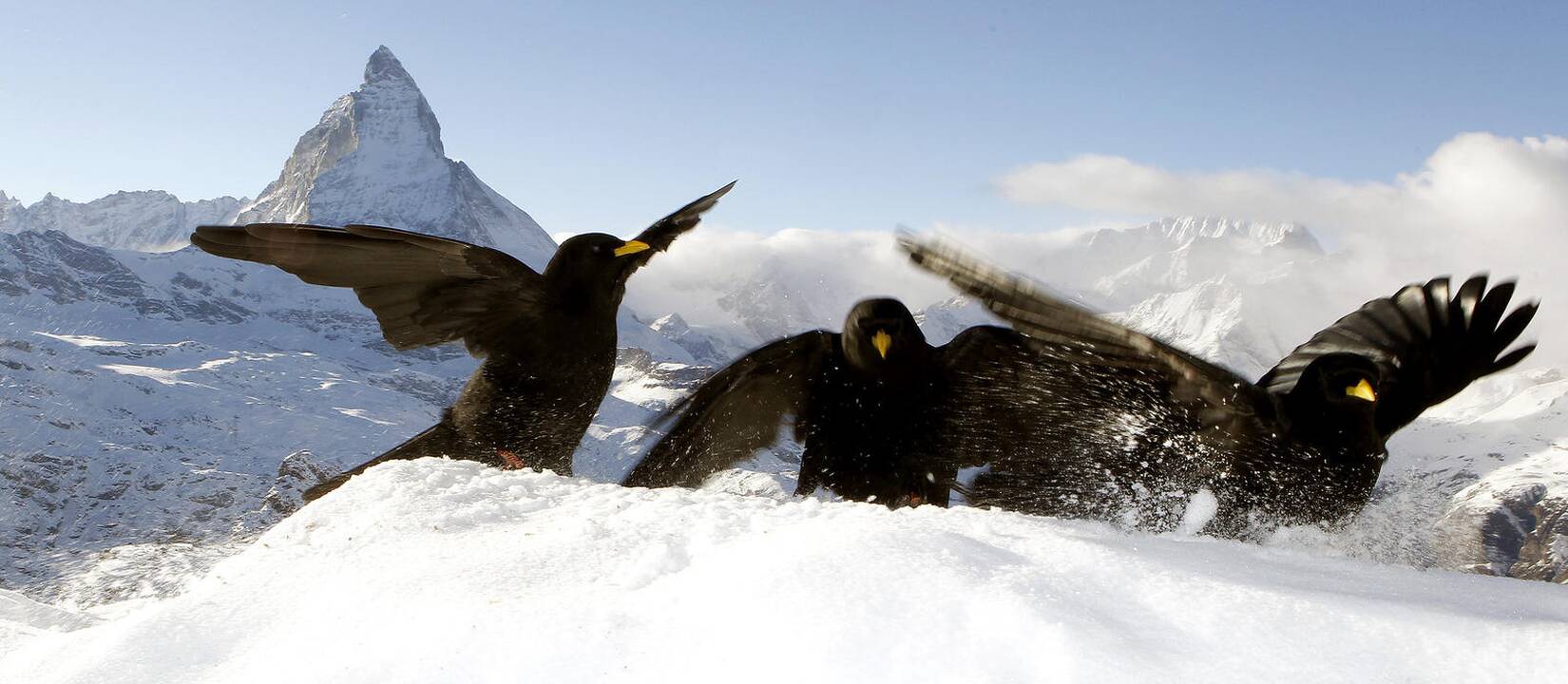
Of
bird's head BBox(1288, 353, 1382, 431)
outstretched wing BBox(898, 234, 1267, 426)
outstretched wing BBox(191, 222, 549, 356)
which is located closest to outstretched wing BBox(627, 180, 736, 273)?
outstretched wing BBox(191, 222, 549, 356)

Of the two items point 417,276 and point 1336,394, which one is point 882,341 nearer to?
point 1336,394

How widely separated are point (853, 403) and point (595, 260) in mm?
1904

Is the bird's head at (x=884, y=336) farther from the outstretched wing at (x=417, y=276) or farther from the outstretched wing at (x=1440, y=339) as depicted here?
the outstretched wing at (x=1440, y=339)

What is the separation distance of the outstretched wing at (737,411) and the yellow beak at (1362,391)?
3058mm

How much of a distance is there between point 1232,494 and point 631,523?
3758 mm

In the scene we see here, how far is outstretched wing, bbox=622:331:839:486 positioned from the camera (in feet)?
23.1

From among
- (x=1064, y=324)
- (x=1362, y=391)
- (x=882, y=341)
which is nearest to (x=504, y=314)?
(x=882, y=341)

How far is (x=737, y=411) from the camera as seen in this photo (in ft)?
24.2

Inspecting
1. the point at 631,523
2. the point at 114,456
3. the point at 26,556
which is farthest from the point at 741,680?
the point at 114,456

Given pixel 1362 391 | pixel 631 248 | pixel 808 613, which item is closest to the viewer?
pixel 808 613

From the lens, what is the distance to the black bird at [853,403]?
6414 mm

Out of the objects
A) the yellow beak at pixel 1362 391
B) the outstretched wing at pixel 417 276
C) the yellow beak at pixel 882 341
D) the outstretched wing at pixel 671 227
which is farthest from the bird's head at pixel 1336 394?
the outstretched wing at pixel 417 276

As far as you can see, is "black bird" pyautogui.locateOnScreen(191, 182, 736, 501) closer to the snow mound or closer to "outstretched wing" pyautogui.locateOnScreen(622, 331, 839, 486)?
"outstretched wing" pyautogui.locateOnScreen(622, 331, 839, 486)

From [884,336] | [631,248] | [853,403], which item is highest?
[631,248]
